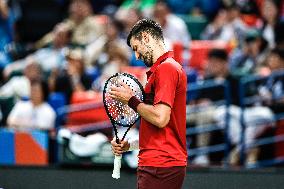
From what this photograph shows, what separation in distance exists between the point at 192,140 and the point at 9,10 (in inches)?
175

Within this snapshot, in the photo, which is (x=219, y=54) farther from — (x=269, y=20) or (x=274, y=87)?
(x=269, y=20)

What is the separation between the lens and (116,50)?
414 inches

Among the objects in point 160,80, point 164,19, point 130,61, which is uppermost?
point 164,19

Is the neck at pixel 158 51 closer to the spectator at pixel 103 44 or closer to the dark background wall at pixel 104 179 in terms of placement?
the dark background wall at pixel 104 179

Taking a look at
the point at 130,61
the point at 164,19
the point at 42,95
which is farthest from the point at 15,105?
the point at 164,19

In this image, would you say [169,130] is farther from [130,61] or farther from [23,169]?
[130,61]

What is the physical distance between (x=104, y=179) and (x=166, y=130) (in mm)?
2569

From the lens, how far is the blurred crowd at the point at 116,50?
9758 mm

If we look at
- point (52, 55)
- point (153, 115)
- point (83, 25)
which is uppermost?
point (83, 25)

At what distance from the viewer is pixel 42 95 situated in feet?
32.6

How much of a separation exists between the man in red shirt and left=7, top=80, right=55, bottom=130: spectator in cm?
446

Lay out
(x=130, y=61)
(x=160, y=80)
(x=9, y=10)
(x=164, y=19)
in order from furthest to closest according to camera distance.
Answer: (x=9, y=10), (x=164, y=19), (x=130, y=61), (x=160, y=80)

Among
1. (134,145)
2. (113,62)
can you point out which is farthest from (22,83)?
(134,145)

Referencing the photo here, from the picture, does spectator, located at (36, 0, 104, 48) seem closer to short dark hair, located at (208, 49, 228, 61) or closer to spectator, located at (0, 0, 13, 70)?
spectator, located at (0, 0, 13, 70)
